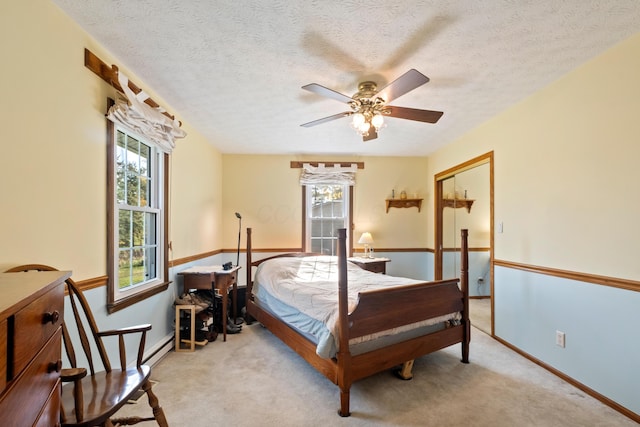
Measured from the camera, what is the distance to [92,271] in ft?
6.52

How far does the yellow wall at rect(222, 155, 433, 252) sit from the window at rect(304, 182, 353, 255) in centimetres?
15

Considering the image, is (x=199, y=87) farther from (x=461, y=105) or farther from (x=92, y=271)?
(x=461, y=105)

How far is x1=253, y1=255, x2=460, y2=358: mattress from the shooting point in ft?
6.95

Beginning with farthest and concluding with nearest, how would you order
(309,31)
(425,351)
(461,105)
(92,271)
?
(461,105)
(425,351)
(92,271)
(309,31)

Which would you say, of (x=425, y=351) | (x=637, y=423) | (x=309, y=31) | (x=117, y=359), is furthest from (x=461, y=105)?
(x=117, y=359)

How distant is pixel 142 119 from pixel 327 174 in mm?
2856

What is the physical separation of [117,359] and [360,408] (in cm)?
179

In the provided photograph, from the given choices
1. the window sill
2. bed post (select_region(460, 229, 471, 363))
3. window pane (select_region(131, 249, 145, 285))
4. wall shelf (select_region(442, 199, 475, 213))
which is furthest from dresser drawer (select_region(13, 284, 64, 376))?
wall shelf (select_region(442, 199, 475, 213))

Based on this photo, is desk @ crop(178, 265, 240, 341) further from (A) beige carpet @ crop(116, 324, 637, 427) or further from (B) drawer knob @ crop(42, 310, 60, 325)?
(B) drawer knob @ crop(42, 310, 60, 325)

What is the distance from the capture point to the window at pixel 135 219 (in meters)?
2.17

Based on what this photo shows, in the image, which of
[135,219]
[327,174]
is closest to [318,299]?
[135,219]

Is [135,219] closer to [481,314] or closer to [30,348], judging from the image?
[30,348]

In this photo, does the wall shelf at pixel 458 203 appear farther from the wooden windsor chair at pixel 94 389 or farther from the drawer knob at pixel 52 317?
the drawer knob at pixel 52 317

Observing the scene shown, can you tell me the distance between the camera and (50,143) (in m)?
1.65
